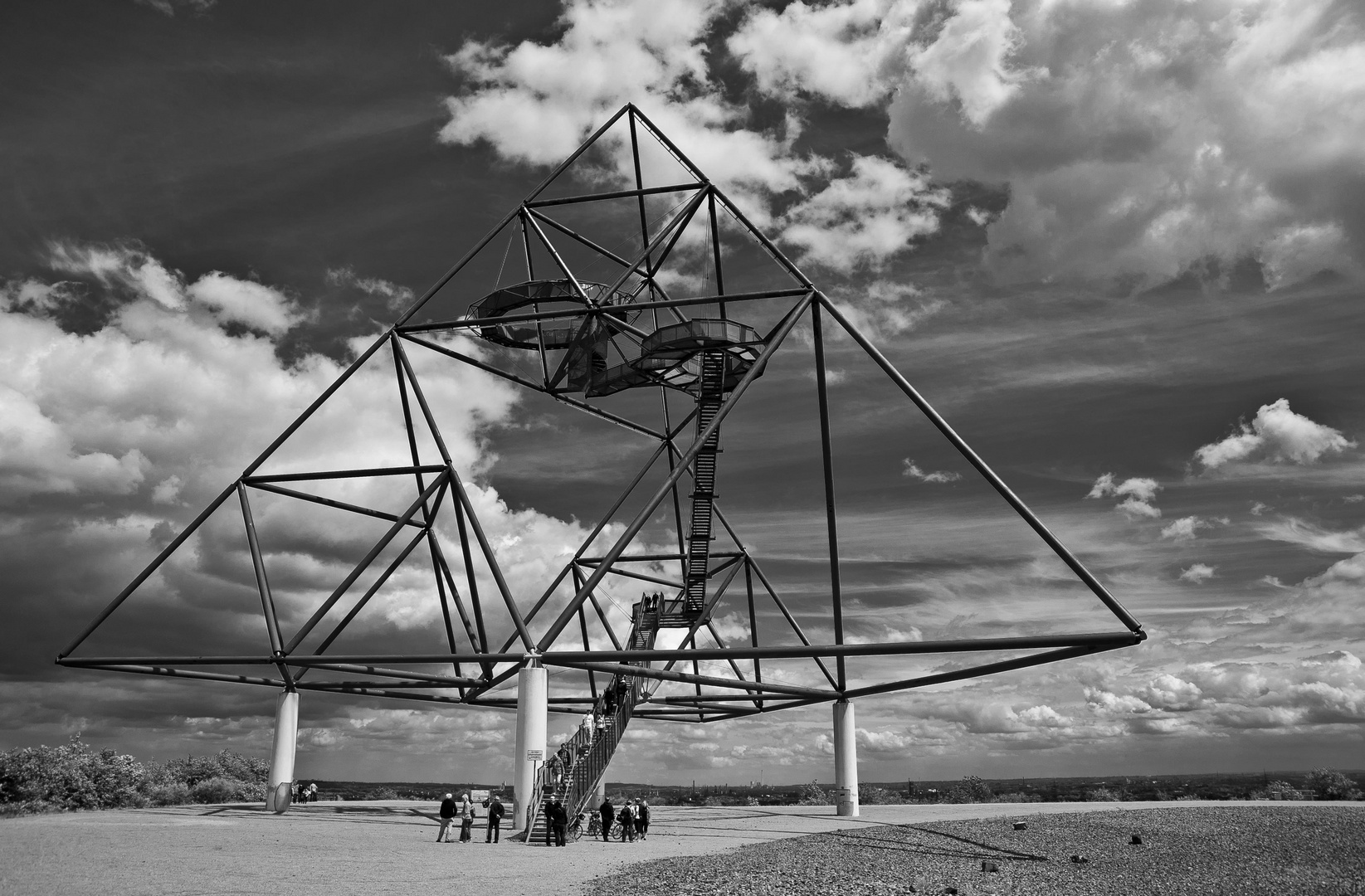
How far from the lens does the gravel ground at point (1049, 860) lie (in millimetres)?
14875

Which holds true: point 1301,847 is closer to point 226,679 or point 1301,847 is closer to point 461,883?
point 461,883

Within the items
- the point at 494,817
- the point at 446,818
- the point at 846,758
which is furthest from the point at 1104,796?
the point at 446,818

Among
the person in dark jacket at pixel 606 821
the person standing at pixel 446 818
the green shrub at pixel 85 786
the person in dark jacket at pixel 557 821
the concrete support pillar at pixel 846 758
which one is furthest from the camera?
the green shrub at pixel 85 786

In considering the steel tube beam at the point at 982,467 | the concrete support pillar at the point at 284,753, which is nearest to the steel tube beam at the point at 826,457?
the steel tube beam at the point at 982,467

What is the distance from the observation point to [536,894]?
1334 centimetres

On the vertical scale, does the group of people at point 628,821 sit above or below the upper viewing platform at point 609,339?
below

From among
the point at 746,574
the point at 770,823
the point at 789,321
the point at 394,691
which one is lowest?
the point at 770,823

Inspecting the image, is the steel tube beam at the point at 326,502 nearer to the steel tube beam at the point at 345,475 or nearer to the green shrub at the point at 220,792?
the steel tube beam at the point at 345,475

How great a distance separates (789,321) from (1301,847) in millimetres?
16898

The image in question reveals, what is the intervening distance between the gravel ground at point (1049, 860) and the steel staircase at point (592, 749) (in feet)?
18.0

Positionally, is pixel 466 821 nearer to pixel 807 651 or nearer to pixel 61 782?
pixel 807 651

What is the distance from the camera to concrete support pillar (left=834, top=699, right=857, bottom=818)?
30688mm

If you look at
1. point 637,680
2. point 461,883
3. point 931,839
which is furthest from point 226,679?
point 931,839

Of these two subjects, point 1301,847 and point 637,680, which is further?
point 637,680
